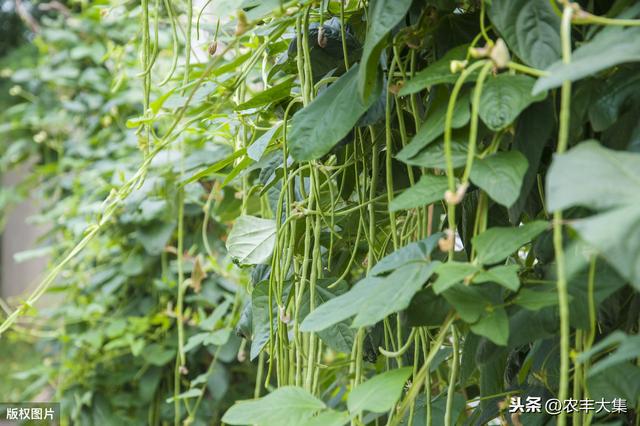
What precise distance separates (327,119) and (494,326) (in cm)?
20

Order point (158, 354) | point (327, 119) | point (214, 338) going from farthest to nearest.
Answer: point (158, 354)
point (214, 338)
point (327, 119)

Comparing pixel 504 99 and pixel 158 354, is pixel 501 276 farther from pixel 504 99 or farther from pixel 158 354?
pixel 158 354

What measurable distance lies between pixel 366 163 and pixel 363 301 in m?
0.23

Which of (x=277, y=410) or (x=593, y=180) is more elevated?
(x=593, y=180)

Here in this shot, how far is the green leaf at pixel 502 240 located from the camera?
1.37 ft

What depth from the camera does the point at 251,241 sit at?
0.70m

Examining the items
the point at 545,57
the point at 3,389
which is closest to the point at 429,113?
the point at 545,57

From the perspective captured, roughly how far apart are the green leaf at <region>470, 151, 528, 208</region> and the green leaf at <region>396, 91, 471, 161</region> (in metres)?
0.03

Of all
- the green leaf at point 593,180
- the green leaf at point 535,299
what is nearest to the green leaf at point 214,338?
the green leaf at point 535,299

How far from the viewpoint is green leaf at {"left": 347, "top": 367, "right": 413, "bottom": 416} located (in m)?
0.45

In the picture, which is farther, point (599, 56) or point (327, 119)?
point (327, 119)

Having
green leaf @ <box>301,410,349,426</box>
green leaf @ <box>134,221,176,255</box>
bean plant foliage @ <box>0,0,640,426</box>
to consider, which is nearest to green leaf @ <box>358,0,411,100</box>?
bean plant foliage @ <box>0,0,640,426</box>

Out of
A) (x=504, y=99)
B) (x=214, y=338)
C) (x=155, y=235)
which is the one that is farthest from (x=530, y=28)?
(x=155, y=235)

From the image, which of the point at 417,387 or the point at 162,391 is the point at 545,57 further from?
the point at 162,391
